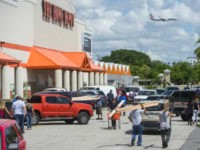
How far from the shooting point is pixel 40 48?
182 ft

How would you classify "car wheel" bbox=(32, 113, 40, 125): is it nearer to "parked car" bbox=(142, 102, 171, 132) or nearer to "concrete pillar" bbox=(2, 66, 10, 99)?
"parked car" bbox=(142, 102, 171, 132)

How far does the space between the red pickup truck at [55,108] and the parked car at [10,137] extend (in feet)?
60.3

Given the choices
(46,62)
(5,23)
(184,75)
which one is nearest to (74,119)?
(5,23)

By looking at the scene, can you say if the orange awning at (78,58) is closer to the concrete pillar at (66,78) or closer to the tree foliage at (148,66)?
the concrete pillar at (66,78)

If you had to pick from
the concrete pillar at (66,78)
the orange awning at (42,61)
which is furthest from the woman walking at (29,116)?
the concrete pillar at (66,78)

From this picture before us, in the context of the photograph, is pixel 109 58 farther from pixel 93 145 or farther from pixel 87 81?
pixel 93 145

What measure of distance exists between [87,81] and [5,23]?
23.2 m

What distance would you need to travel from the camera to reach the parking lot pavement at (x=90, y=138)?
63.3 ft

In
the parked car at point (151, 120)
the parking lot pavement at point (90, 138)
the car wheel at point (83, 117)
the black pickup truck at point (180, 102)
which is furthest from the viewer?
the black pickup truck at point (180, 102)

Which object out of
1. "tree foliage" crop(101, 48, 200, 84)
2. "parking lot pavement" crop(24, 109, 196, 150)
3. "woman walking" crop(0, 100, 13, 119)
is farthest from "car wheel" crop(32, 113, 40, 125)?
"tree foliage" crop(101, 48, 200, 84)

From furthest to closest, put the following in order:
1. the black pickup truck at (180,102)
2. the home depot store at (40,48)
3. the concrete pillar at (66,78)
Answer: the concrete pillar at (66,78) → the home depot store at (40,48) → the black pickup truck at (180,102)

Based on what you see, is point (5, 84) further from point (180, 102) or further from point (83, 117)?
point (180, 102)

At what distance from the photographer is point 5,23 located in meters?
46.9

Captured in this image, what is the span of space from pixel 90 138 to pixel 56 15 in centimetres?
3973
